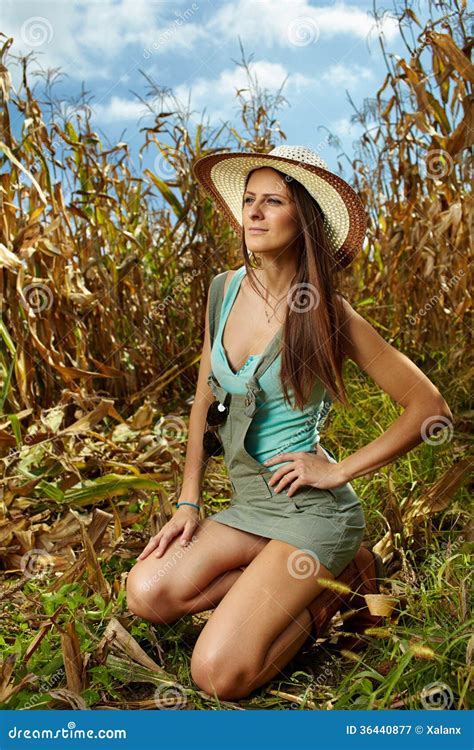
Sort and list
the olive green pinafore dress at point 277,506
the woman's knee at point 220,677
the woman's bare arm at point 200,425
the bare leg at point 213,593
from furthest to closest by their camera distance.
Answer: the woman's bare arm at point 200,425 → the bare leg at point 213,593 → the olive green pinafore dress at point 277,506 → the woman's knee at point 220,677

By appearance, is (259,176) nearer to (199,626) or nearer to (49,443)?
(199,626)

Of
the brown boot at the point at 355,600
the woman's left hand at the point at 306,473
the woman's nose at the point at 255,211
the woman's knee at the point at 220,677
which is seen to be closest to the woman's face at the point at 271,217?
the woman's nose at the point at 255,211

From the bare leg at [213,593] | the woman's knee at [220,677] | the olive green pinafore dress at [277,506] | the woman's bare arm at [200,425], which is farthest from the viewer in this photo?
the woman's bare arm at [200,425]

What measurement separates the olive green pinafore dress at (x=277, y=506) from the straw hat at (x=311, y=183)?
34 cm

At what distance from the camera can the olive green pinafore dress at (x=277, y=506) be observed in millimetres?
1947

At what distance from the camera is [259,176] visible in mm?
2062

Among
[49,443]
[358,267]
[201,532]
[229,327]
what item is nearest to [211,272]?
[358,267]

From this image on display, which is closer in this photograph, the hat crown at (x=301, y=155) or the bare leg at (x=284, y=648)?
the bare leg at (x=284, y=648)

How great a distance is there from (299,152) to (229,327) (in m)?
0.50

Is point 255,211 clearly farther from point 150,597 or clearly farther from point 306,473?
point 150,597

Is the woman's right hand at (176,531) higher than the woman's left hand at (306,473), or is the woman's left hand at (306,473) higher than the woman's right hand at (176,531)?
the woman's left hand at (306,473)

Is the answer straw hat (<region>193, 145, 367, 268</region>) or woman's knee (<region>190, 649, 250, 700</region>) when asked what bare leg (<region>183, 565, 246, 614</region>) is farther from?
straw hat (<region>193, 145, 367, 268</region>)

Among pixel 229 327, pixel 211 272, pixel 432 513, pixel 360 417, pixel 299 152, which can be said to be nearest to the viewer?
pixel 299 152

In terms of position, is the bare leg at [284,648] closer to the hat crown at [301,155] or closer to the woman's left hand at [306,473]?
the woman's left hand at [306,473]
